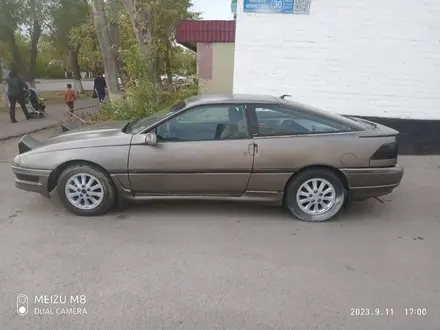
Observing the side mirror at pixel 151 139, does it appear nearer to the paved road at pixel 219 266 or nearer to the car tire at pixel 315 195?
the paved road at pixel 219 266

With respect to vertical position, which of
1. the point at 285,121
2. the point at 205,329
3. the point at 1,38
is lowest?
the point at 205,329

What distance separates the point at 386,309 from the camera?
257cm

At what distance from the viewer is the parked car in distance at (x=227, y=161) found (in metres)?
3.90

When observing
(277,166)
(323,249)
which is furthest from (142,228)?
(323,249)

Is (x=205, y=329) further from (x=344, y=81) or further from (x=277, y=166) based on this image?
(x=344, y=81)

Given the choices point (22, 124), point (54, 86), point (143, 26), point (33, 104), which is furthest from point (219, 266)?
point (54, 86)

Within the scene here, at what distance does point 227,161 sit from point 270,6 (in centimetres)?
438

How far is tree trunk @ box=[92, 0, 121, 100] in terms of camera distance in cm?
970

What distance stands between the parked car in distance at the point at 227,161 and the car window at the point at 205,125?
11mm

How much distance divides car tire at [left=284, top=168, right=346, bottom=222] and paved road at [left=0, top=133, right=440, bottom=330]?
6.0 inches

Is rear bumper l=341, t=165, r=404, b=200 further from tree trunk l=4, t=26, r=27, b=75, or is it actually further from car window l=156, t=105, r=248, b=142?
tree trunk l=4, t=26, r=27, b=75

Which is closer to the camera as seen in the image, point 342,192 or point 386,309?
point 386,309

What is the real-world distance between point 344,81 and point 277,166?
4153mm

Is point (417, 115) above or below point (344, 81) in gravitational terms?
below
